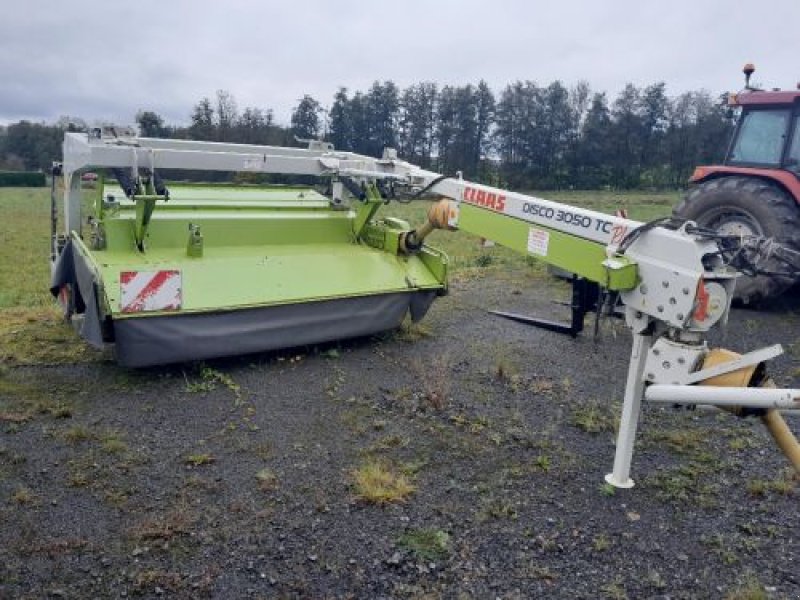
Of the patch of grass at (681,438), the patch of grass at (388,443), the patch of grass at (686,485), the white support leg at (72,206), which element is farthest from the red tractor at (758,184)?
the white support leg at (72,206)

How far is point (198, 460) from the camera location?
351cm

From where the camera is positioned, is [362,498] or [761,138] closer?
[362,498]

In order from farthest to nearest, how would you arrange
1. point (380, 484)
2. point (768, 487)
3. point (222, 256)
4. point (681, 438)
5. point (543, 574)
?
point (222, 256), point (681, 438), point (768, 487), point (380, 484), point (543, 574)

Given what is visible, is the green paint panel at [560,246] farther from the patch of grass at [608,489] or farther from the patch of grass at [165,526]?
the patch of grass at [165,526]

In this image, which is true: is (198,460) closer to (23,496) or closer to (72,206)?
(23,496)

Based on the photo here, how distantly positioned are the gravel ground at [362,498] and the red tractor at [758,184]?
2.66 m

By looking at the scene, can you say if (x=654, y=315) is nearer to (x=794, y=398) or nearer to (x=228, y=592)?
(x=794, y=398)

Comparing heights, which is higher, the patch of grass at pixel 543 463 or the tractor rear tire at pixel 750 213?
the tractor rear tire at pixel 750 213

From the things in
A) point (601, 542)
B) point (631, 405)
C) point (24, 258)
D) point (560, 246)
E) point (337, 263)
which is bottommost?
point (24, 258)

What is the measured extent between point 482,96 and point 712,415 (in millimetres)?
42300

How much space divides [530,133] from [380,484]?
1670 inches

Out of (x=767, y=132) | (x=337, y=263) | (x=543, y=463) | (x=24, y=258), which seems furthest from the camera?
(x=24, y=258)

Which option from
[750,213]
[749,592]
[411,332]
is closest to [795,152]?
[750,213]

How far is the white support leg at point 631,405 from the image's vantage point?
3.11m
